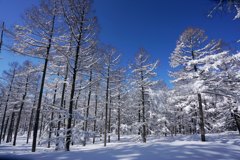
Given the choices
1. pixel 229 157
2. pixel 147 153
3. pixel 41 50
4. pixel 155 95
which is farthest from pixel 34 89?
pixel 229 157

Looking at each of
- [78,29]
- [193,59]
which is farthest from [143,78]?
[78,29]

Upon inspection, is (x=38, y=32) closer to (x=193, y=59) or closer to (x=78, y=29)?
(x=78, y=29)

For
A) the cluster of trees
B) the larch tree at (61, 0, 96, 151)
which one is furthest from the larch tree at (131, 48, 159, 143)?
the larch tree at (61, 0, 96, 151)

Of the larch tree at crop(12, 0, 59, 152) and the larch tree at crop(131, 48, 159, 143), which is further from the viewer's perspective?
the larch tree at crop(131, 48, 159, 143)

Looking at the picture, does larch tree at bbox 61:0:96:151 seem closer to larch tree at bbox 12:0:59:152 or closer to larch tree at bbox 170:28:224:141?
larch tree at bbox 12:0:59:152

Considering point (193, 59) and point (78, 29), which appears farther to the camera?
point (193, 59)

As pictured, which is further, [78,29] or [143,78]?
[143,78]

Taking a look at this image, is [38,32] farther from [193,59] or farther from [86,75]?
[193,59]

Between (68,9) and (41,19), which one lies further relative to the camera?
(41,19)

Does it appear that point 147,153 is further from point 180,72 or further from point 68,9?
point 180,72

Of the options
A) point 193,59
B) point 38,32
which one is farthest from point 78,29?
point 193,59

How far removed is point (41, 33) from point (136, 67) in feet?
41.2

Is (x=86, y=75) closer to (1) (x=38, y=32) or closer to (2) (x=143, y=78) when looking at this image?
(1) (x=38, y=32)

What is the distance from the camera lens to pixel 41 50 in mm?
11102
